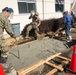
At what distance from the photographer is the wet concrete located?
4895 millimetres

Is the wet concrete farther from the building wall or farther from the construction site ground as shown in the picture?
the building wall

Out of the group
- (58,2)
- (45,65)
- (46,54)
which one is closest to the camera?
(45,65)

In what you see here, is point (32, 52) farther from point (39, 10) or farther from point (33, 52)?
point (39, 10)

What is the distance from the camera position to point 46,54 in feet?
18.3

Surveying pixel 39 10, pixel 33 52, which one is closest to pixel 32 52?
pixel 33 52

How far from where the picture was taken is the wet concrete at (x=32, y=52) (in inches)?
193

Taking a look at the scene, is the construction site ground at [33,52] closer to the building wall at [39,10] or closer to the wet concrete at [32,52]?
the wet concrete at [32,52]

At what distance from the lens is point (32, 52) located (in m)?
5.69

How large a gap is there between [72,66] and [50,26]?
636 cm

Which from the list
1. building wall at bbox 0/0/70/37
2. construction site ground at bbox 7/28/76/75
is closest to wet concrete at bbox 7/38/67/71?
construction site ground at bbox 7/28/76/75

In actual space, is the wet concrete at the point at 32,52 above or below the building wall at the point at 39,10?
below

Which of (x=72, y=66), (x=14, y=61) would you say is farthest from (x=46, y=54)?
(x=72, y=66)

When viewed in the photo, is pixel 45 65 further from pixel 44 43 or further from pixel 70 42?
pixel 70 42

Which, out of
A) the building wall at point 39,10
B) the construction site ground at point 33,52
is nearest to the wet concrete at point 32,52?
the construction site ground at point 33,52
